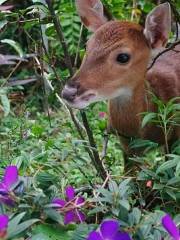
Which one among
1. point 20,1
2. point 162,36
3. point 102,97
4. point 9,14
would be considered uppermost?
point 9,14

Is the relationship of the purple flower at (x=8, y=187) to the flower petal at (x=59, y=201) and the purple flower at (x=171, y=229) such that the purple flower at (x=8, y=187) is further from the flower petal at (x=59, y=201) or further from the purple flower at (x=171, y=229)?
the purple flower at (x=171, y=229)

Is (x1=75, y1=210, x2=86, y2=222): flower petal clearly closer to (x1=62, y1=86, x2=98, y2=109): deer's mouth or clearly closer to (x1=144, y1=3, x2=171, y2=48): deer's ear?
(x1=62, y1=86, x2=98, y2=109): deer's mouth

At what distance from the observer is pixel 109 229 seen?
1297mm

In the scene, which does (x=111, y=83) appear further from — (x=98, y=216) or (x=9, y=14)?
(x=98, y=216)

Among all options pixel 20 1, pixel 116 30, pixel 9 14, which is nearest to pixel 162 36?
pixel 116 30

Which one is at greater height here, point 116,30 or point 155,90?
point 116,30

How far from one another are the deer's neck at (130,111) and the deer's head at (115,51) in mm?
22

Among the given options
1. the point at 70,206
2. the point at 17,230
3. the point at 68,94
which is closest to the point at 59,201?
the point at 70,206

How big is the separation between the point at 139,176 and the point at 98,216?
19 centimetres

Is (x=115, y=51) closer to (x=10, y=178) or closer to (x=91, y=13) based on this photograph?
(x=91, y=13)

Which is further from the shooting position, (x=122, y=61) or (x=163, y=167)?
(x=122, y=61)

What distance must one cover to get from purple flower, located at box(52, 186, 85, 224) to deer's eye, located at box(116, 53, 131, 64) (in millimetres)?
1095

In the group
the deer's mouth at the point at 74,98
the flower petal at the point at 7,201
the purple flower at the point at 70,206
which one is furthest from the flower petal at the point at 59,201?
the deer's mouth at the point at 74,98

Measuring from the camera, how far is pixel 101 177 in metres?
2.09
